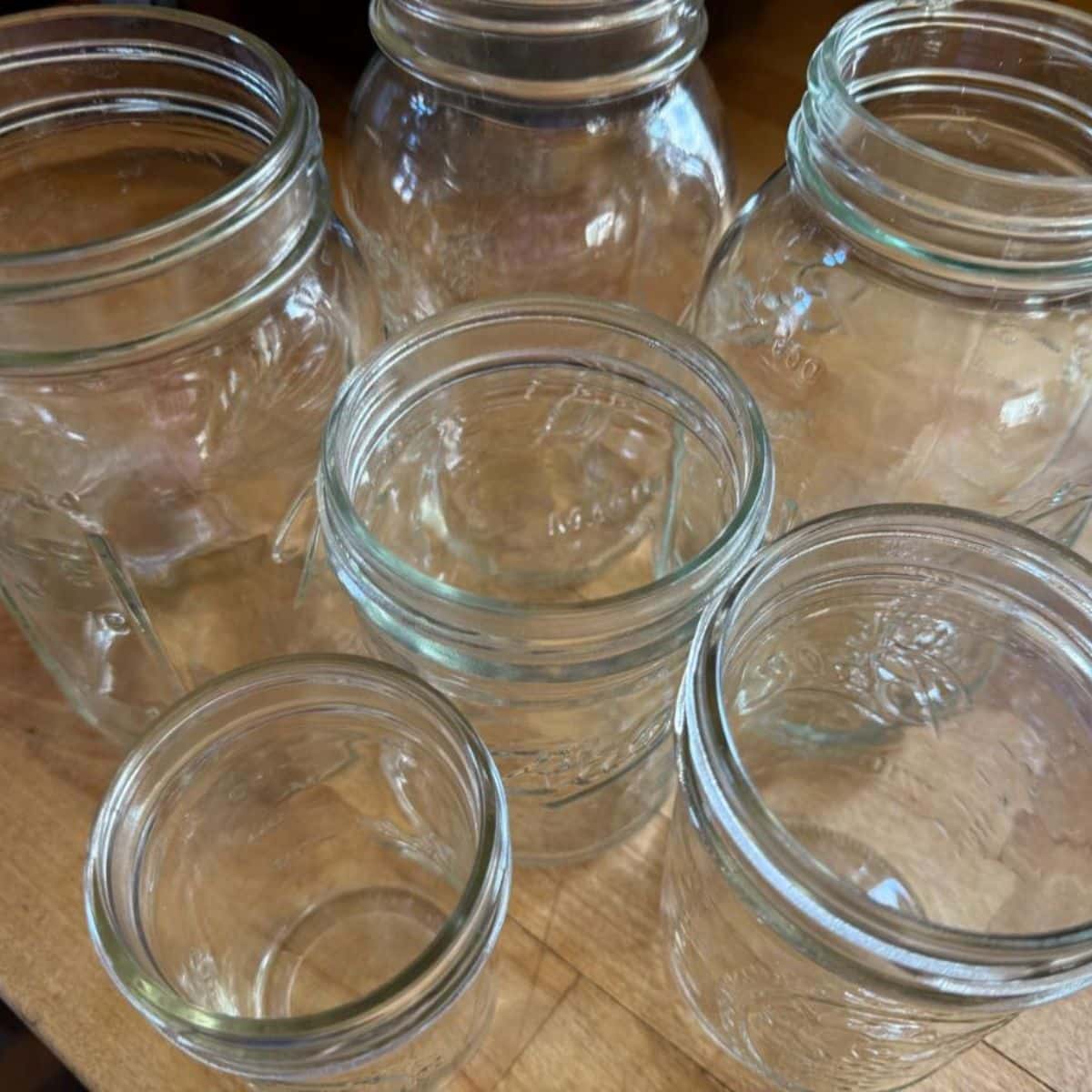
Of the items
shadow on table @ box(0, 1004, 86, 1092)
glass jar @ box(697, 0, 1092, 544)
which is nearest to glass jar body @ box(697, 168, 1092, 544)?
glass jar @ box(697, 0, 1092, 544)

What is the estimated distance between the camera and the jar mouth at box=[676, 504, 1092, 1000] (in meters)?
0.25

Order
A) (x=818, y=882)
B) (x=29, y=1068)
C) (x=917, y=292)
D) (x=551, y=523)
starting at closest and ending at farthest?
(x=818, y=882), (x=917, y=292), (x=551, y=523), (x=29, y=1068)

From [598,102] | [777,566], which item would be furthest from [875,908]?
[598,102]

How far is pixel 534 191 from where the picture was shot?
0.46 m

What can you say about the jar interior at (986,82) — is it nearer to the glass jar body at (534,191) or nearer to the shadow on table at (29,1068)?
the glass jar body at (534,191)

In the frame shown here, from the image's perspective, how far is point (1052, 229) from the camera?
34cm

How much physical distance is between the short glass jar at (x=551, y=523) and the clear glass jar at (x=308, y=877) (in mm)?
31

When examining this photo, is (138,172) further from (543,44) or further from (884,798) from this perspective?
(884,798)

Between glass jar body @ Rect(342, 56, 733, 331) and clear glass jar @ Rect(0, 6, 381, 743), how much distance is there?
0.07 meters

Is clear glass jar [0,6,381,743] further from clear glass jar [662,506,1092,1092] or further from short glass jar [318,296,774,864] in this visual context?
clear glass jar [662,506,1092,1092]

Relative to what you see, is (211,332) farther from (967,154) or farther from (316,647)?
(967,154)

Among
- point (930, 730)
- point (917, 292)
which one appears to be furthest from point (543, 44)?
point (930, 730)

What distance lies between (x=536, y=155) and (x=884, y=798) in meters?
0.29

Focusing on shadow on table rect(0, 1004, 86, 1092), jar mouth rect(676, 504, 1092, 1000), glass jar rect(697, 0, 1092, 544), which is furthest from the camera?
shadow on table rect(0, 1004, 86, 1092)
